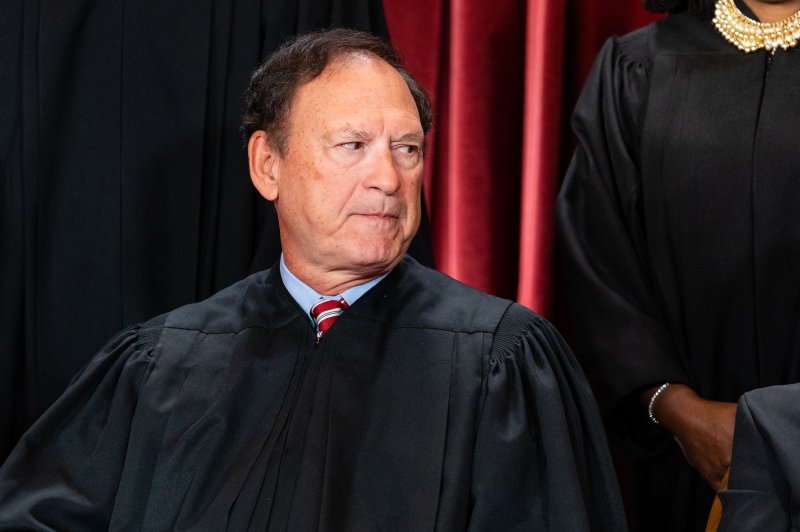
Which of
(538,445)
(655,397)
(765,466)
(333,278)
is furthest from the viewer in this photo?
(655,397)

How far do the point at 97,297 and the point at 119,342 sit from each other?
546 millimetres

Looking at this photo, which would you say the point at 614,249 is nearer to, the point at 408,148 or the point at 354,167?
the point at 408,148

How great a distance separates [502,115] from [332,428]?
4.76 ft

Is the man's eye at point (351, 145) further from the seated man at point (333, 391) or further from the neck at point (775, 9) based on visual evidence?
the neck at point (775, 9)

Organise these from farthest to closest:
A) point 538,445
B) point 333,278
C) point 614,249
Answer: point 614,249 < point 333,278 < point 538,445

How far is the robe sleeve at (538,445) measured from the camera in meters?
1.95

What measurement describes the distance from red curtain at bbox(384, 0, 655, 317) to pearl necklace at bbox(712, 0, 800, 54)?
639 millimetres

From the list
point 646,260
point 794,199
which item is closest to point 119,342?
point 646,260

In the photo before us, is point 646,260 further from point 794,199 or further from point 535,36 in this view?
point 535,36

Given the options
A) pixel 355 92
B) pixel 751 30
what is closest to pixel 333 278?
pixel 355 92

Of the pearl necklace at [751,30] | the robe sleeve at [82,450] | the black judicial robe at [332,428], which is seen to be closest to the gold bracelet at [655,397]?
the black judicial robe at [332,428]

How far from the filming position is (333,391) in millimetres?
2104

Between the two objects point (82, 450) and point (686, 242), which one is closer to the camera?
point (82, 450)

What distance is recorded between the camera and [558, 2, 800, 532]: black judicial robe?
2.49 metres
